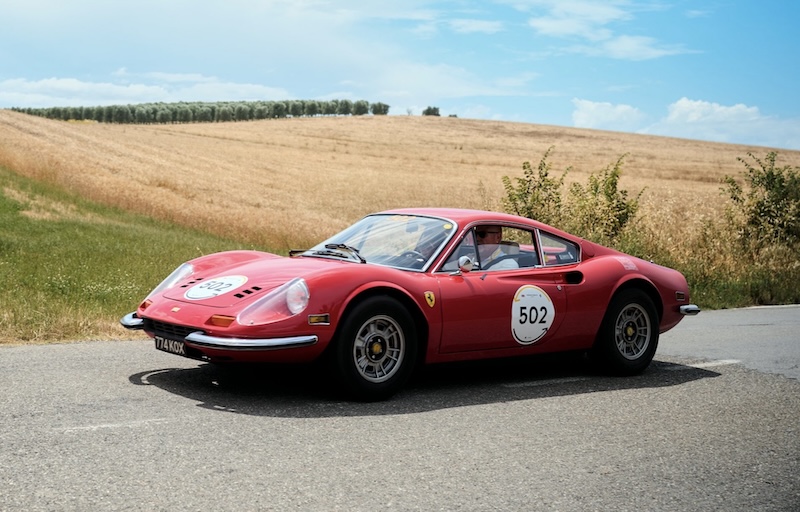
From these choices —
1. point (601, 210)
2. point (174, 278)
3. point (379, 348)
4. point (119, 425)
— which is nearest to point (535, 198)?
point (601, 210)

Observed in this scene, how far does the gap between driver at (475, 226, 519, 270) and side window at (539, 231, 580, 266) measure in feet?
1.29

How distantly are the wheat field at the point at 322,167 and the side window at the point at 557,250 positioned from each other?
1197 centimetres

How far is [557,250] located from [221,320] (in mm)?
3022

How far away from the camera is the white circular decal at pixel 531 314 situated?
7.16m

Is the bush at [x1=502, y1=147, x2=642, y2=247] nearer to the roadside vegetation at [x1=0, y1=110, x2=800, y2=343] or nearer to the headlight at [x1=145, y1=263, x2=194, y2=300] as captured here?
the roadside vegetation at [x1=0, y1=110, x2=800, y2=343]

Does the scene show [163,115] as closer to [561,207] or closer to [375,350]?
[561,207]

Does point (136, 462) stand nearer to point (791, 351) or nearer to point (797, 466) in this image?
point (797, 466)

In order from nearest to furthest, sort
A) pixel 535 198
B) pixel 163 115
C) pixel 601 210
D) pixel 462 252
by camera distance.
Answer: pixel 462 252
pixel 535 198
pixel 601 210
pixel 163 115

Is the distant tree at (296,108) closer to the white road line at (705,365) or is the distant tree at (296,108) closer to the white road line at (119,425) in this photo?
the white road line at (705,365)

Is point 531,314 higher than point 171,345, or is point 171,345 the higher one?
point 531,314

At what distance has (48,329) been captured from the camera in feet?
28.9

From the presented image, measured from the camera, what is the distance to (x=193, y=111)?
11138 centimetres

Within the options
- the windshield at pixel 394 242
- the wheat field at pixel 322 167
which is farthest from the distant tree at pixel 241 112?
the windshield at pixel 394 242

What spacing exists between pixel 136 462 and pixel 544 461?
2.21 m
